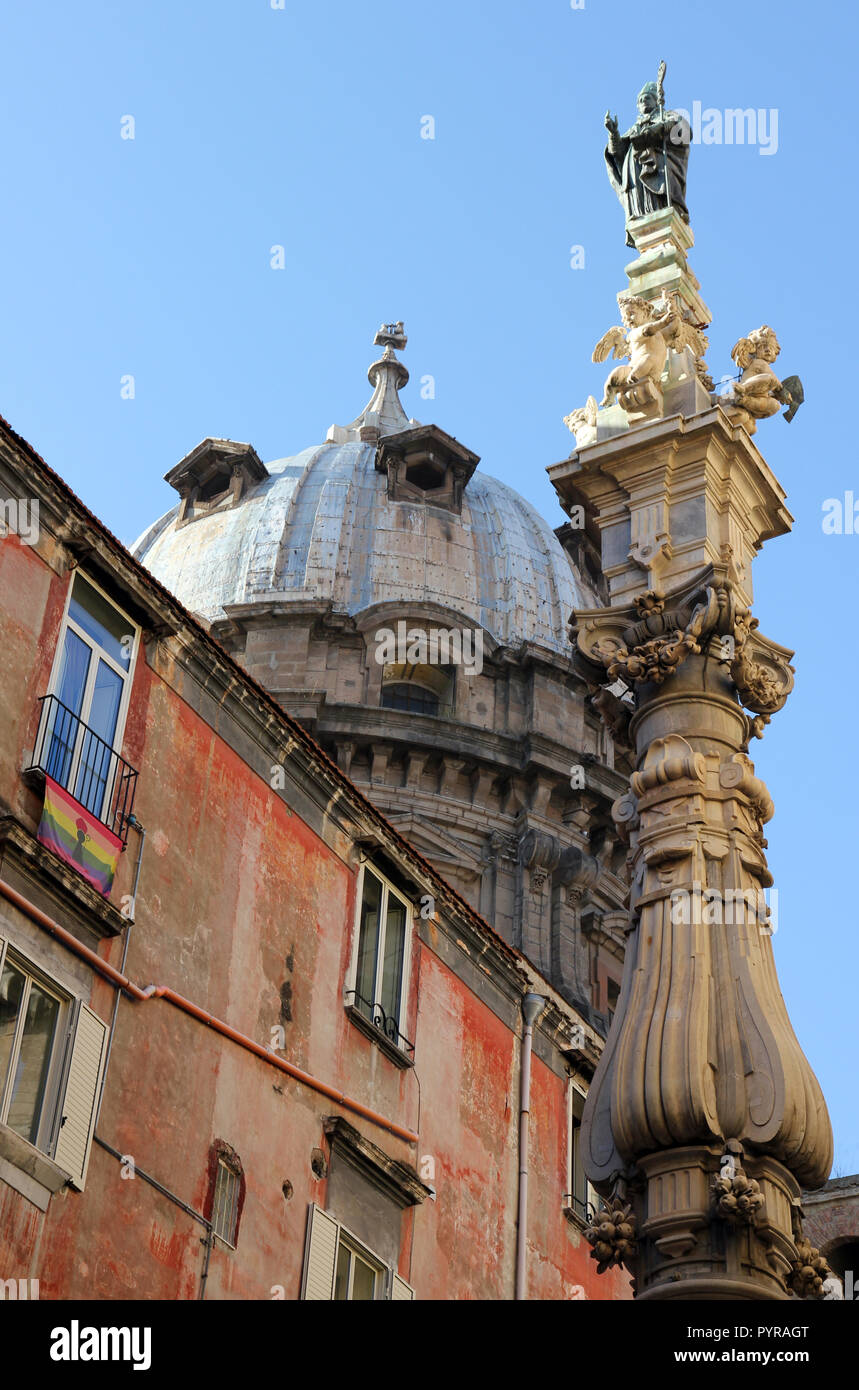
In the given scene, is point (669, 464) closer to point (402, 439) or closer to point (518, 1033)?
point (518, 1033)

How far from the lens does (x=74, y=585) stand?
1733 cm

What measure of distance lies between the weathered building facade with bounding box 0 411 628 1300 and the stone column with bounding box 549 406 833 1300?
5.08 metres

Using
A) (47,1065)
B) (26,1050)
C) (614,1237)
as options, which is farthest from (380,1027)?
(614,1237)

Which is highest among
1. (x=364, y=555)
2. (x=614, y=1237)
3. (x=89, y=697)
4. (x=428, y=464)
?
(x=428, y=464)

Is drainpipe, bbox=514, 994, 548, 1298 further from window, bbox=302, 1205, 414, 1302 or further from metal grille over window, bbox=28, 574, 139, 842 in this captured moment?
metal grille over window, bbox=28, 574, 139, 842

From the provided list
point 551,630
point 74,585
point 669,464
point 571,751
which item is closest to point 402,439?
point 551,630

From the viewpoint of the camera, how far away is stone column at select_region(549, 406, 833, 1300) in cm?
1030

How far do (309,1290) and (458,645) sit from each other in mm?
26619

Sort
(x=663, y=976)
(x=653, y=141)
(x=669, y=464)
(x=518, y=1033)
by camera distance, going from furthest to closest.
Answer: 1. (x=518, y=1033)
2. (x=653, y=141)
3. (x=669, y=464)
4. (x=663, y=976)

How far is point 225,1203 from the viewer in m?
16.6

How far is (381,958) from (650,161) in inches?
350

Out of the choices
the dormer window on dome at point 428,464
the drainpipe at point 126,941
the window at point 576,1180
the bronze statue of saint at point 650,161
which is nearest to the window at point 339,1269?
the drainpipe at point 126,941

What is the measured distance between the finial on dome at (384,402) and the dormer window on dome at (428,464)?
7.95 feet

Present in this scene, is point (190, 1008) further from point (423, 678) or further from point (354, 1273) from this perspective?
point (423, 678)
